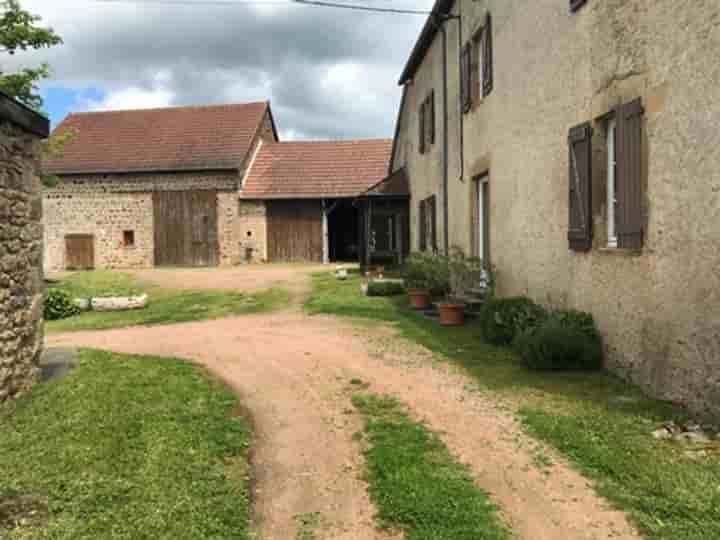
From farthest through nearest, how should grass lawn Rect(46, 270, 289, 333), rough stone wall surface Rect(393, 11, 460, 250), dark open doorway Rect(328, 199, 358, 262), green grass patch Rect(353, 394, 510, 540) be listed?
1. dark open doorway Rect(328, 199, 358, 262)
2. rough stone wall surface Rect(393, 11, 460, 250)
3. grass lawn Rect(46, 270, 289, 333)
4. green grass patch Rect(353, 394, 510, 540)

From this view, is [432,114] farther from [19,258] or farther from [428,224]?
[19,258]

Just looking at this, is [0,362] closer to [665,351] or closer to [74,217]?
[665,351]

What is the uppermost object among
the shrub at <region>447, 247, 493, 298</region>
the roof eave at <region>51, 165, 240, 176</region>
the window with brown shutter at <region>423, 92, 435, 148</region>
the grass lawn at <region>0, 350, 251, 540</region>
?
the roof eave at <region>51, 165, 240, 176</region>

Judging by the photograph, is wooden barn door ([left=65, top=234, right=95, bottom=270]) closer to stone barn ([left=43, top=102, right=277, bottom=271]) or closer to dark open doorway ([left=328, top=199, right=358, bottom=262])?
stone barn ([left=43, top=102, right=277, bottom=271])

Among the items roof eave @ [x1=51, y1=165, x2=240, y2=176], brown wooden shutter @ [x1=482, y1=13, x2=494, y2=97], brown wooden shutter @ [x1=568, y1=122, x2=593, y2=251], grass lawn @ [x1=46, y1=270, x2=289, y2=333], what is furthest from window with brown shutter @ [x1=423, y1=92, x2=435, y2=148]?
roof eave @ [x1=51, y1=165, x2=240, y2=176]

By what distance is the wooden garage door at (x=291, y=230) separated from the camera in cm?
2598

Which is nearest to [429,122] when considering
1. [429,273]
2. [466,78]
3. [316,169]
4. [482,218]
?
[466,78]

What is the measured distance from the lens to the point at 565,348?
250 inches

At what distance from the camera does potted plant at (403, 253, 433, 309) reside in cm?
1179

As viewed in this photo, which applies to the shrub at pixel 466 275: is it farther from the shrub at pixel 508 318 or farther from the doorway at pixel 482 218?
the shrub at pixel 508 318

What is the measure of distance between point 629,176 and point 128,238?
24.5 meters

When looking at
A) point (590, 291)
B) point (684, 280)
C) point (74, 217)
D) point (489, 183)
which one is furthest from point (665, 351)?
point (74, 217)

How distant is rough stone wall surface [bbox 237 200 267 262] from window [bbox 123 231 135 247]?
4784 millimetres

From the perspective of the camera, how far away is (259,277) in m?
19.5
